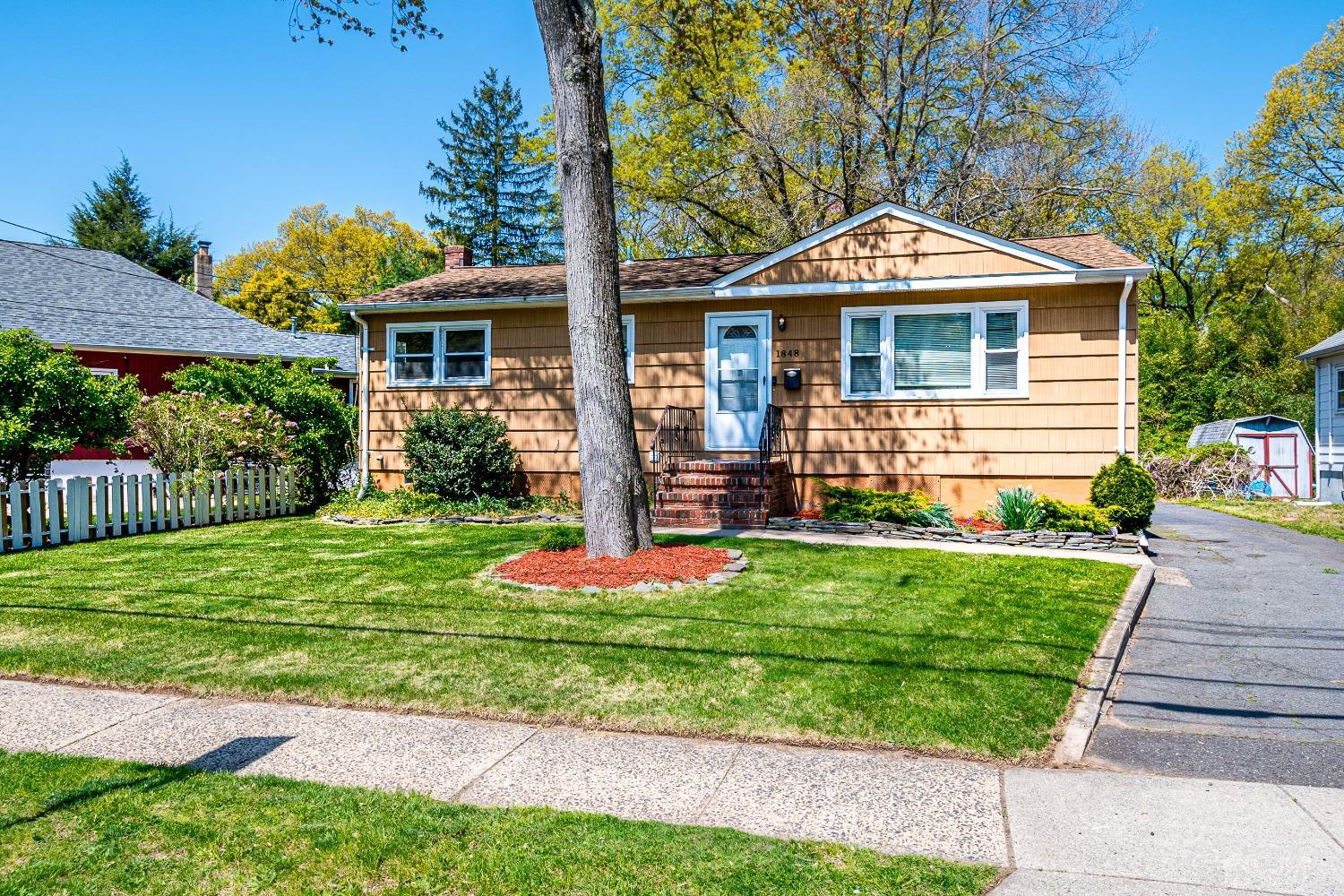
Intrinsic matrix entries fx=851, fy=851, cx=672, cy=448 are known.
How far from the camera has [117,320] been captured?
2258 centimetres

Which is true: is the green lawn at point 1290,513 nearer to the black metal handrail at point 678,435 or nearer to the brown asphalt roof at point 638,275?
the brown asphalt roof at point 638,275

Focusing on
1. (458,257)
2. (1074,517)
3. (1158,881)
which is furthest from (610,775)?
(458,257)

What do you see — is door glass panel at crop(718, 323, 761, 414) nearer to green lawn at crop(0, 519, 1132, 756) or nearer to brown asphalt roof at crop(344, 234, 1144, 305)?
brown asphalt roof at crop(344, 234, 1144, 305)

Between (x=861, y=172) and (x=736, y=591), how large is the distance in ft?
61.5

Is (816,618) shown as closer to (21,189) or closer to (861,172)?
(861,172)

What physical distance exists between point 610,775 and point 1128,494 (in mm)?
8535

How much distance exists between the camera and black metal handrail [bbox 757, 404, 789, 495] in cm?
1105

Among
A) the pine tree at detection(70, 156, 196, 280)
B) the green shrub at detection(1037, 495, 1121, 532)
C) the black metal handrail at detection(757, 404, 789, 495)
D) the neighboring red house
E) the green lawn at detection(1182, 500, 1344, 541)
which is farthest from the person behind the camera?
the pine tree at detection(70, 156, 196, 280)

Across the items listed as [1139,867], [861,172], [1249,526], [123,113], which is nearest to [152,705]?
[1139,867]

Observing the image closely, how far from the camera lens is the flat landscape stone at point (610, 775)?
340 cm

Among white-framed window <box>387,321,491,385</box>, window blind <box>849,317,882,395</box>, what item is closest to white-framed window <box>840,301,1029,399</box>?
window blind <box>849,317,882,395</box>

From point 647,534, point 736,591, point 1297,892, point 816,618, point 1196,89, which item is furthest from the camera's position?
point 1196,89

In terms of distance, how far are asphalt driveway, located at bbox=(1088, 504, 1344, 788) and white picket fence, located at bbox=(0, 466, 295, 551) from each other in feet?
35.7

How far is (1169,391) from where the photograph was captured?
87.0 feet
